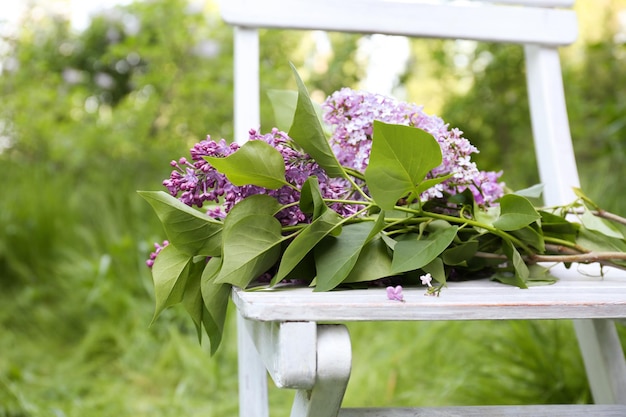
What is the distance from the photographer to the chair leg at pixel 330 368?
503 millimetres

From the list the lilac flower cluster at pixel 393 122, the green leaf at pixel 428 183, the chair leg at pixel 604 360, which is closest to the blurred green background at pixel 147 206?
the chair leg at pixel 604 360

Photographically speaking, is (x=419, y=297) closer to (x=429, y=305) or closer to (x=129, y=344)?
(x=429, y=305)

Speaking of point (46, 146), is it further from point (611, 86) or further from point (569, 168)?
point (611, 86)

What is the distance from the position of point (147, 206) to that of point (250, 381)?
6.04 feet

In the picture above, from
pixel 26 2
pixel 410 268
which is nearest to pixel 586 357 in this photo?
pixel 410 268

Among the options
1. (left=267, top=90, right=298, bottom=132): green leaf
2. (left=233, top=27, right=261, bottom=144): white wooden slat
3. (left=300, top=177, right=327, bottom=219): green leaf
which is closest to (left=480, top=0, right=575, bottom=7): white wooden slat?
(left=233, top=27, right=261, bottom=144): white wooden slat

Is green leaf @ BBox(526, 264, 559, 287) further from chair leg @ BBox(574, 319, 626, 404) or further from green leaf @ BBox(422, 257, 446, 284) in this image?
chair leg @ BBox(574, 319, 626, 404)

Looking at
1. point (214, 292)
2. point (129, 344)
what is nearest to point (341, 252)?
point (214, 292)

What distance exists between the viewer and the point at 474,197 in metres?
0.78

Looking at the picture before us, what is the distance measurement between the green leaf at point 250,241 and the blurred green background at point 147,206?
101 centimetres

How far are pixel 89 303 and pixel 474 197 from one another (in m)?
1.74

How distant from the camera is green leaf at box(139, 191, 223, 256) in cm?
62

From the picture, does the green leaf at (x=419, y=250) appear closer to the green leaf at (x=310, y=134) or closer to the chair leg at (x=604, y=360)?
the green leaf at (x=310, y=134)

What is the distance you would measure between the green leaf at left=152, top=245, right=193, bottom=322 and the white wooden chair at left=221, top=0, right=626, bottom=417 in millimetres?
76
